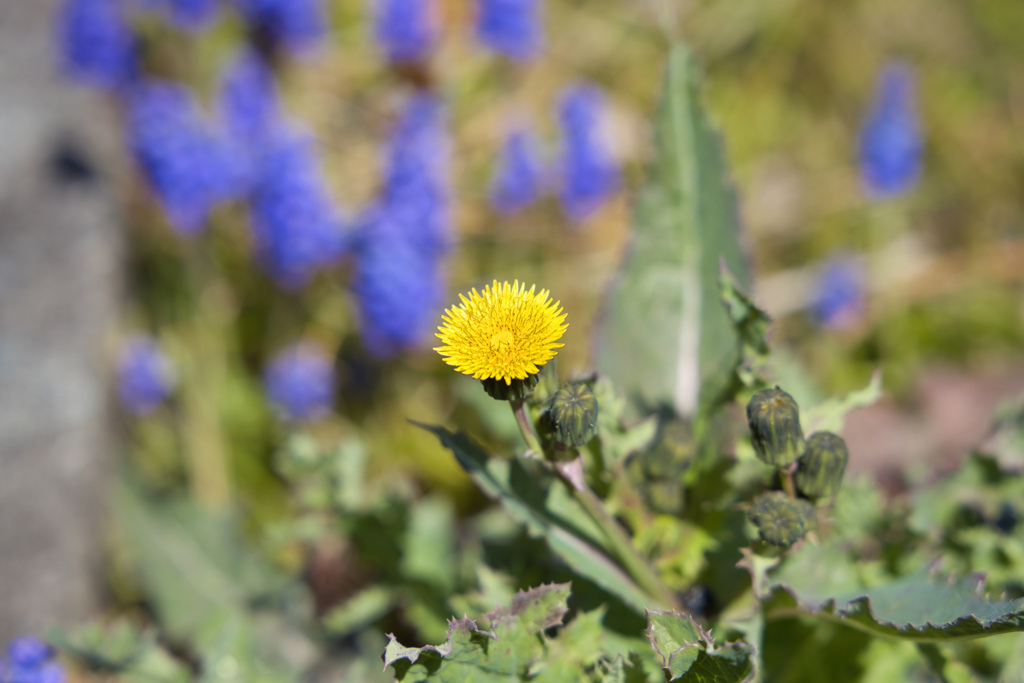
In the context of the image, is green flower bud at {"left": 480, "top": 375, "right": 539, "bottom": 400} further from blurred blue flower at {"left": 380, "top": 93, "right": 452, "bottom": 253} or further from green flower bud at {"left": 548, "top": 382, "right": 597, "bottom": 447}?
blurred blue flower at {"left": 380, "top": 93, "right": 452, "bottom": 253}

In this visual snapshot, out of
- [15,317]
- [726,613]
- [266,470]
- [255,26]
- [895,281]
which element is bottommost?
[726,613]

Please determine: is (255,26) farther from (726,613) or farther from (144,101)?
(726,613)

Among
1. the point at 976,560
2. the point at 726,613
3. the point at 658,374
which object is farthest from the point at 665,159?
the point at 976,560

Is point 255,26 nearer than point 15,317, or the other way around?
point 15,317

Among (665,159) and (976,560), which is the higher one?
(665,159)

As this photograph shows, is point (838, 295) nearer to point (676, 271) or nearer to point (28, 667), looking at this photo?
point (676, 271)

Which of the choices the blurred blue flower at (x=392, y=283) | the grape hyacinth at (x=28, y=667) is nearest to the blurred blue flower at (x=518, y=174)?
the blurred blue flower at (x=392, y=283)

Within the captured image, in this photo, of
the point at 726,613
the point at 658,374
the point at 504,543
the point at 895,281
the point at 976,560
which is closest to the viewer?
the point at 726,613

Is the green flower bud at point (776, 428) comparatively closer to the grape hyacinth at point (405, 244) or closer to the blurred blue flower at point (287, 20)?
the grape hyacinth at point (405, 244)
